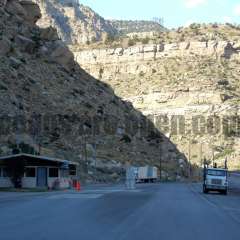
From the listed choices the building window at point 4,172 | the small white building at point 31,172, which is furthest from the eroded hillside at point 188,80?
the building window at point 4,172

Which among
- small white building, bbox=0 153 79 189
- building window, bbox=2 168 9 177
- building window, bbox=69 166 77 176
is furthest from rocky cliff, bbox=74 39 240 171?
building window, bbox=2 168 9 177

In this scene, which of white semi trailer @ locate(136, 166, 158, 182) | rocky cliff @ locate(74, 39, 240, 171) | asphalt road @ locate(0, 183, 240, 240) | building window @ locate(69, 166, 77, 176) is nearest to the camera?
asphalt road @ locate(0, 183, 240, 240)

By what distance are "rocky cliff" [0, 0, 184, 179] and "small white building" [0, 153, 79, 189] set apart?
29.7 ft

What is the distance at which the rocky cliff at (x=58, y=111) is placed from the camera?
84.8m

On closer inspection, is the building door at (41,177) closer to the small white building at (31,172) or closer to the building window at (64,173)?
the small white building at (31,172)

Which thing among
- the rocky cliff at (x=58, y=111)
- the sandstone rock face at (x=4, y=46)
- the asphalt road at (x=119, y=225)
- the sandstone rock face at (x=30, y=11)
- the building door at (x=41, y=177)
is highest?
the sandstone rock face at (x=30, y=11)

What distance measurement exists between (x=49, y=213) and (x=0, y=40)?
229ft

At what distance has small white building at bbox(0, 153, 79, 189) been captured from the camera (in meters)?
64.6

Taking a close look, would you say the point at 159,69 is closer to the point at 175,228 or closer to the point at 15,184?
the point at 15,184

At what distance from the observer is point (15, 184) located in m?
65.4

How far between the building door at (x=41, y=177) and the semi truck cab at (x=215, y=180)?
2058 cm

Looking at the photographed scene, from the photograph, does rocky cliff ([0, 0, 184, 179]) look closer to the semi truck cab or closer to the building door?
the building door

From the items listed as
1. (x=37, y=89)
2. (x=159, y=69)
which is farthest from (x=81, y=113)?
(x=159, y=69)

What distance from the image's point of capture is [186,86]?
162250 millimetres
